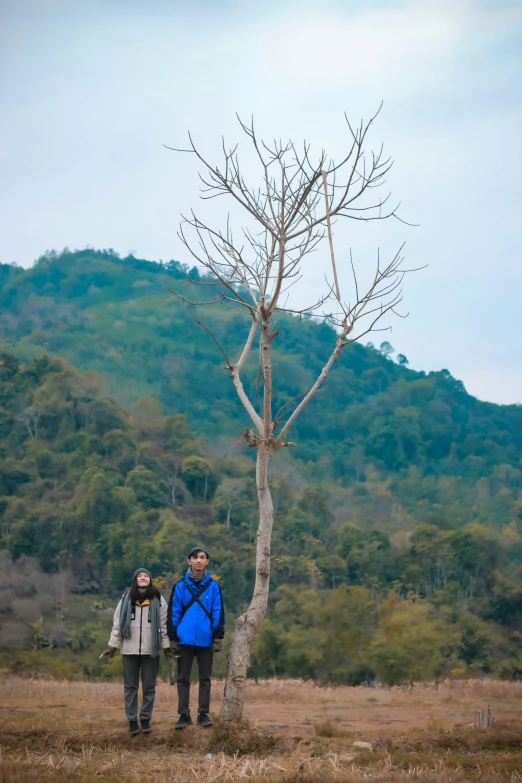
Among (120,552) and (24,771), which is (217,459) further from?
(24,771)

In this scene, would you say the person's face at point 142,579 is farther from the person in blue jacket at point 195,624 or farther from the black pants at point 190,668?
the black pants at point 190,668

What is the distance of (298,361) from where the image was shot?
9338 centimetres

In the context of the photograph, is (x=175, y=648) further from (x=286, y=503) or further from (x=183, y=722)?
(x=286, y=503)

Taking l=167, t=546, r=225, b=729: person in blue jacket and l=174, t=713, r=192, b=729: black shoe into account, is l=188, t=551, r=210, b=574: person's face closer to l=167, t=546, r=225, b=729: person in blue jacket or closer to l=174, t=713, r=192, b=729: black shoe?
l=167, t=546, r=225, b=729: person in blue jacket

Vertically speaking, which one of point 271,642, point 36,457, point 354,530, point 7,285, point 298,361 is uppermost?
point 7,285

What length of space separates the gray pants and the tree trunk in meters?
0.65

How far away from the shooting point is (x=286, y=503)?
52406 mm

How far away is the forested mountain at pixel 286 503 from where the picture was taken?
106 ft

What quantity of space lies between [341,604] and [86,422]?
27.9 m

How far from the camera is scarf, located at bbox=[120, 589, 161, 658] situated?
7.61 m

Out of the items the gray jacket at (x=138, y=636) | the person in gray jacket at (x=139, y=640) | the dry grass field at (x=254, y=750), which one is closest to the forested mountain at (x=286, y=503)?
the person in gray jacket at (x=139, y=640)

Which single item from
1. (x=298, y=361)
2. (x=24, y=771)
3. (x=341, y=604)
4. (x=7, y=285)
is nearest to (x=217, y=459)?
(x=341, y=604)

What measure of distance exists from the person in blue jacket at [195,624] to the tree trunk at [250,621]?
220 mm

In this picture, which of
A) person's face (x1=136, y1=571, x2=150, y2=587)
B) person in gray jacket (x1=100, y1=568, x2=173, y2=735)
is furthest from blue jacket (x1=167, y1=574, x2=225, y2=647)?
person's face (x1=136, y1=571, x2=150, y2=587)
